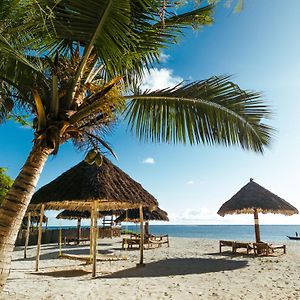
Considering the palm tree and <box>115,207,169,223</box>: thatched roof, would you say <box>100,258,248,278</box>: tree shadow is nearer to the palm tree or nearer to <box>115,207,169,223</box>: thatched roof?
the palm tree

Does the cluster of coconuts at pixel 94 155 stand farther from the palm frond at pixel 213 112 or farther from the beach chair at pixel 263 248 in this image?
the beach chair at pixel 263 248

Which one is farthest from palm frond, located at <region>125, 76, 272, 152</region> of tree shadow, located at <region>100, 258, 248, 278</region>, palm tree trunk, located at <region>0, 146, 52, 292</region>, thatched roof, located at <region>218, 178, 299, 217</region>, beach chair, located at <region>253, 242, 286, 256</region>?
thatched roof, located at <region>218, 178, 299, 217</region>

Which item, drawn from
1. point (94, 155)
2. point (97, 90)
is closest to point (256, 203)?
point (94, 155)

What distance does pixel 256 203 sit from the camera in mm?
14750

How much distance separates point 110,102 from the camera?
3.67 meters

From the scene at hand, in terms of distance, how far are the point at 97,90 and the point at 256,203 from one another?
496 inches

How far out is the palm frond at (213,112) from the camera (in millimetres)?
4414

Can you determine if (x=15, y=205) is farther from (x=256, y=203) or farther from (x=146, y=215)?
(x=146, y=215)

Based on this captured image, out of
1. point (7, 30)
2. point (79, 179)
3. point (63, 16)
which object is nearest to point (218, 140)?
point (63, 16)

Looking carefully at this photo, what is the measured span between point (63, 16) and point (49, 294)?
→ 501 cm

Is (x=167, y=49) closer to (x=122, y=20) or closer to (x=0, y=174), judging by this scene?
(x=122, y=20)

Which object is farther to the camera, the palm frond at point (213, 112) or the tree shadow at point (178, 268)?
the tree shadow at point (178, 268)

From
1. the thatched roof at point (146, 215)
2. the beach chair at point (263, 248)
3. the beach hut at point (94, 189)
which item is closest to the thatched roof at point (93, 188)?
the beach hut at point (94, 189)

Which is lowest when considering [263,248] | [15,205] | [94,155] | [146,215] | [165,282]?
[165,282]
